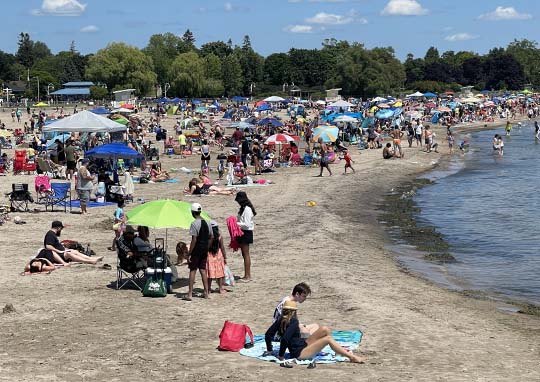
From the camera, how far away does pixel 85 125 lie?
24516 mm

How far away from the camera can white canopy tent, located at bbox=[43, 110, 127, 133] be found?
24375 mm

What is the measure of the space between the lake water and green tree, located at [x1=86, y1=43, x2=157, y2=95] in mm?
63063

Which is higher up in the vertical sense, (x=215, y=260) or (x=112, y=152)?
(x=112, y=152)

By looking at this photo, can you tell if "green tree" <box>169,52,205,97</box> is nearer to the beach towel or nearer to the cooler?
the beach towel

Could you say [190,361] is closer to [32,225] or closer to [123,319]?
[123,319]

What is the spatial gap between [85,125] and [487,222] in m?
12.0

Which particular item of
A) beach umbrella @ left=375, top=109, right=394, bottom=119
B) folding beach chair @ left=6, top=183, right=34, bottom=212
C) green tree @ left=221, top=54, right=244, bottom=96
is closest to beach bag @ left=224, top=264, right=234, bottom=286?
folding beach chair @ left=6, top=183, right=34, bottom=212

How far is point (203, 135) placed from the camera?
143ft

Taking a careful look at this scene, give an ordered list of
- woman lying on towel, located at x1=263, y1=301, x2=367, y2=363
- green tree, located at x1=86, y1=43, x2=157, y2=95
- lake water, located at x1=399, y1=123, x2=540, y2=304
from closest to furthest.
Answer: woman lying on towel, located at x1=263, y1=301, x2=367, y2=363 < lake water, located at x1=399, y1=123, x2=540, y2=304 < green tree, located at x1=86, y1=43, x2=157, y2=95

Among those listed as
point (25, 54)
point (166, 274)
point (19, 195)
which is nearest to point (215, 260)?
point (166, 274)

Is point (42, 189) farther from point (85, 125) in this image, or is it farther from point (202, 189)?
point (202, 189)

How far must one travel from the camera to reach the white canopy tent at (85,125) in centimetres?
2438

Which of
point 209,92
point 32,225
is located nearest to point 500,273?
point 32,225

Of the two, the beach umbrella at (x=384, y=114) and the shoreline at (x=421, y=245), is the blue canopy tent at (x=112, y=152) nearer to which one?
the shoreline at (x=421, y=245)
